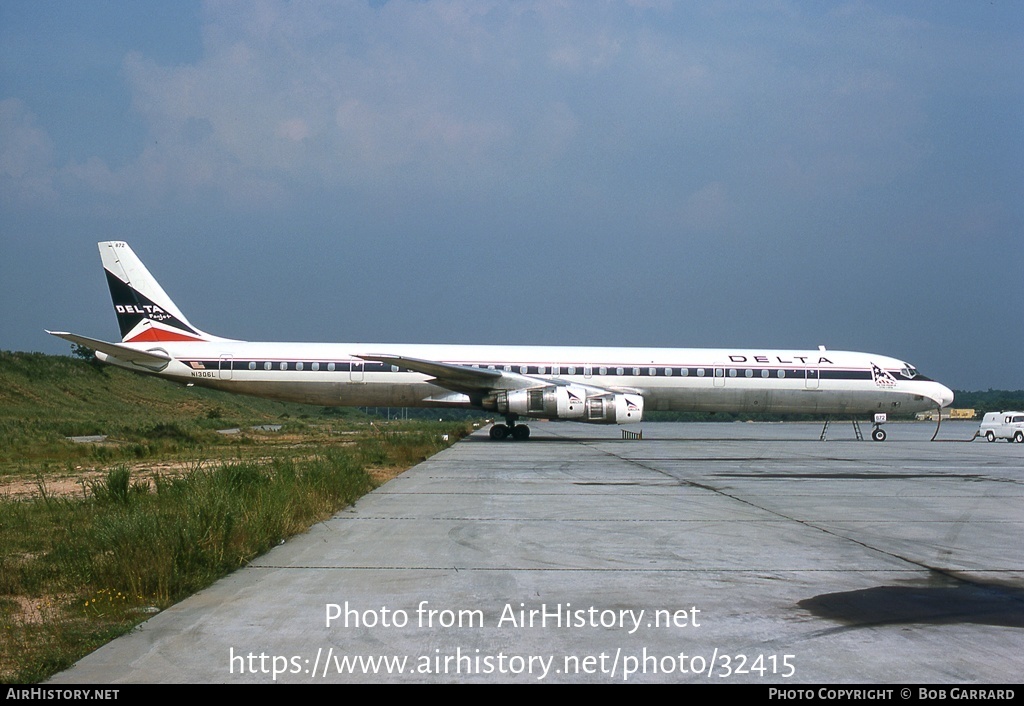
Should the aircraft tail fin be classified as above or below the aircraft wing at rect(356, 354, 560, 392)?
above

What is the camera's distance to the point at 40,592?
21.9ft

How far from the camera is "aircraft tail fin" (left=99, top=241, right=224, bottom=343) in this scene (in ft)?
101

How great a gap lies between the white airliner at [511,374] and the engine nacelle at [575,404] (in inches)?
1.3

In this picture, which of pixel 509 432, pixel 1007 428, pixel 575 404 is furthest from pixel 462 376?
pixel 1007 428

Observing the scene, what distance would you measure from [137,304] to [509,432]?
13026 millimetres

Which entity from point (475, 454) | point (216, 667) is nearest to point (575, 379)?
point (475, 454)

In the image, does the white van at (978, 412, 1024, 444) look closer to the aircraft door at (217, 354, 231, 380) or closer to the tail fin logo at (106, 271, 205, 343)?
the aircraft door at (217, 354, 231, 380)

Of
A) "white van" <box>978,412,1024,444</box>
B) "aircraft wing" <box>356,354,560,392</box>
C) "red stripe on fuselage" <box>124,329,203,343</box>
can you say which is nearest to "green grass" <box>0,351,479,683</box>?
"aircraft wing" <box>356,354,560,392</box>

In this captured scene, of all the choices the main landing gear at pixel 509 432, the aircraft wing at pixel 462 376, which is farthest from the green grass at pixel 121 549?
the main landing gear at pixel 509 432

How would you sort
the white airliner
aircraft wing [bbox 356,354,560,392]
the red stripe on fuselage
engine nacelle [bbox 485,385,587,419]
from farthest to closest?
the red stripe on fuselage, the white airliner, engine nacelle [bbox 485,385,587,419], aircraft wing [bbox 356,354,560,392]

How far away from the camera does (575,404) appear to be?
2808cm

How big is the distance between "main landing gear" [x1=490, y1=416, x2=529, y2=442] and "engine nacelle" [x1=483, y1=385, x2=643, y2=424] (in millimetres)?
1591

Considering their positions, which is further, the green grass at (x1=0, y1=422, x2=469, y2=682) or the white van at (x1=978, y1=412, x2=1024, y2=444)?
the white van at (x1=978, y1=412, x2=1024, y2=444)

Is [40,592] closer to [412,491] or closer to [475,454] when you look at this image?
[412,491]
